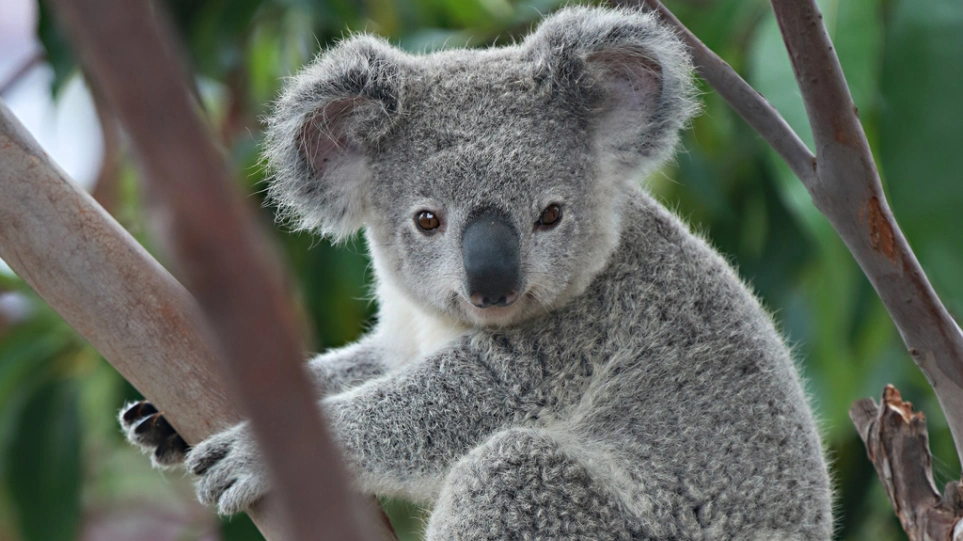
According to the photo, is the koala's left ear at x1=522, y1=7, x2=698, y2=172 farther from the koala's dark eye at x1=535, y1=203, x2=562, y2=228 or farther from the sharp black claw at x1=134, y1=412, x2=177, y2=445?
the sharp black claw at x1=134, y1=412, x2=177, y2=445

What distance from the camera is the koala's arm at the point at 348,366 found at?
8.82ft

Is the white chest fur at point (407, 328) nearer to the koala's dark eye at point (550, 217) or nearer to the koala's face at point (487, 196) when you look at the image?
the koala's face at point (487, 196)

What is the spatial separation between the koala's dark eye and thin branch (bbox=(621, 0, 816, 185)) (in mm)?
444

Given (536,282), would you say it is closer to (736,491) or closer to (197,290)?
(736,491)

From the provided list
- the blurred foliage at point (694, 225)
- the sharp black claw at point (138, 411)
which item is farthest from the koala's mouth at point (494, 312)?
the blurred foliage at point (694, 225)

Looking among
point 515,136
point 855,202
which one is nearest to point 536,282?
point 515,136

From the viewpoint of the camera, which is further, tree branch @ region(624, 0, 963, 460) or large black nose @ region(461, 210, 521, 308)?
large black nose @ region(461, 210, 521, 308)

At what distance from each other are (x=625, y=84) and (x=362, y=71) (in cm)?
64

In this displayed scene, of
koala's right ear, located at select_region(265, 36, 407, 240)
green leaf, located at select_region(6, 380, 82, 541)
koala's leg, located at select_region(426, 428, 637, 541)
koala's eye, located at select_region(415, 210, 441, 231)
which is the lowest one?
green leaf, located at select_region(6, 380, 82, 541)

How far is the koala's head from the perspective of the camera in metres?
2.11

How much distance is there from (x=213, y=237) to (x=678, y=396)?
6.19 feet

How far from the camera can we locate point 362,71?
2234 mm

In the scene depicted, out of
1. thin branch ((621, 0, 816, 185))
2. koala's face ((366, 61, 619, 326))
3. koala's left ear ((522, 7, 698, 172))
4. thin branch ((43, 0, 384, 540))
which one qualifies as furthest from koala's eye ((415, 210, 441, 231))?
thin branch ((43, 0, 384, 540))

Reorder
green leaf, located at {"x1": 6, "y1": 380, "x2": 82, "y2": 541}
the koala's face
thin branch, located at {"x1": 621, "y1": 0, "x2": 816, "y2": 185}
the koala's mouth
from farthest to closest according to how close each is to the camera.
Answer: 1. green leaf, located at {"x1": 6, "y1": 380, "x2": 82, "y2": 541}
2. the koala's mouth
3. the koala's face
4. thin branch, located at {"x1": 621, "y1": 0, "x2": 816, "y2": 185}
